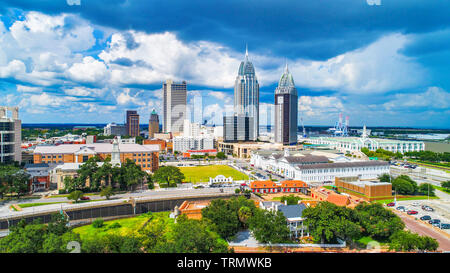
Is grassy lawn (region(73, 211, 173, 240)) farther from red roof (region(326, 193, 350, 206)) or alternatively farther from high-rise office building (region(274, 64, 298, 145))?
high-rise office building (region(274, 64, 298, 145))

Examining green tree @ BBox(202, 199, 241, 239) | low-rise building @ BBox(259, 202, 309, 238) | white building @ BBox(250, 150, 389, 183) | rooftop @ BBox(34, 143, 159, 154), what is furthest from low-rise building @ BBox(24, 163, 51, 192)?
white building @ BBox(250, 150, 389, 183)

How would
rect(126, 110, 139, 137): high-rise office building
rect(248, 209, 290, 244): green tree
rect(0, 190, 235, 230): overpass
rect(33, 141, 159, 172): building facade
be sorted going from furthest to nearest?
rect(126, 110, 139, 137): high-rise office building
rect(33, 141, 159, 172): building facade
rect(0, 190, 235, 230): overpass
rect(248, 209, 290, 244): green tree

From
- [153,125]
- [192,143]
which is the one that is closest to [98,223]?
[192,143]
